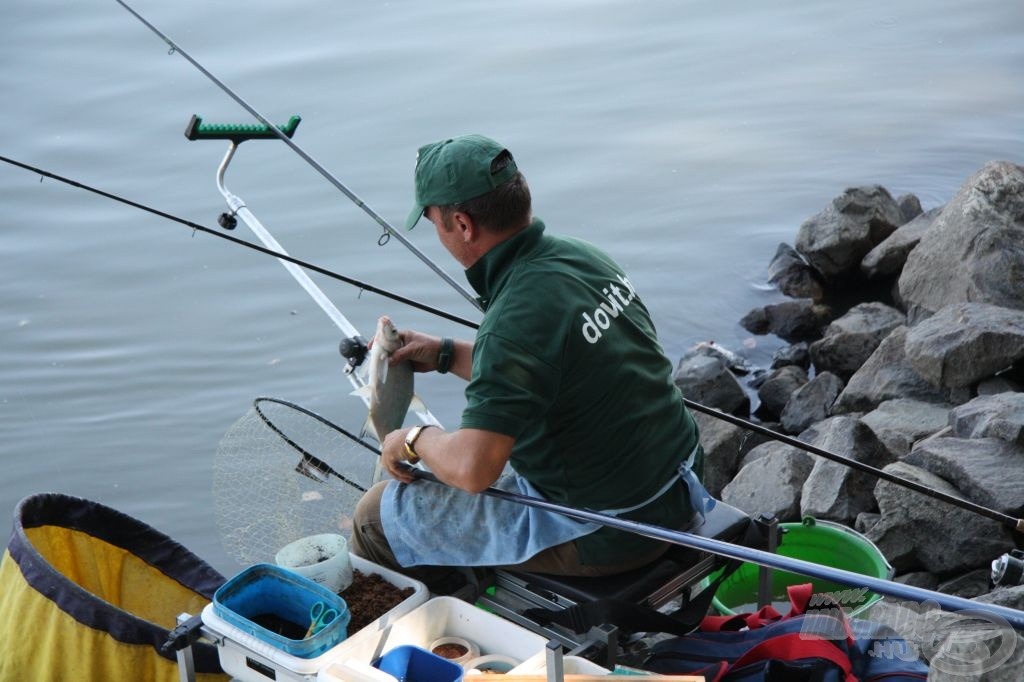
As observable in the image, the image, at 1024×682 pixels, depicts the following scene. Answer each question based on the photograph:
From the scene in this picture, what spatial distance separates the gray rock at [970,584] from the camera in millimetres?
3664

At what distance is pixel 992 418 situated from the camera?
404 cm

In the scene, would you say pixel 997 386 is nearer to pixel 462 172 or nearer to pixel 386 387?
pixel 386 387

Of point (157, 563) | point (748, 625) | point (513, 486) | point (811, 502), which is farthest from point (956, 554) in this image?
point (157, 563)

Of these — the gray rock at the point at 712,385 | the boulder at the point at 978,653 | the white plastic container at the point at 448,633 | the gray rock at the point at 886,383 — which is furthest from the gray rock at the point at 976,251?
the white plastic container at the point at 448,633

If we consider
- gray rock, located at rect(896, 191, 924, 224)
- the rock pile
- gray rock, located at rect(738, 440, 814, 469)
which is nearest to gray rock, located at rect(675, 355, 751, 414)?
the rock pile

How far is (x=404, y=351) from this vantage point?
10.2ft

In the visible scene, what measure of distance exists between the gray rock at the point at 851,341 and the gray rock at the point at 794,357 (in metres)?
0.14

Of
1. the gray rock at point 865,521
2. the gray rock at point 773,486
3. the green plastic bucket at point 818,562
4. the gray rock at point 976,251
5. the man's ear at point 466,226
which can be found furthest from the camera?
the gray rock at point 976,251

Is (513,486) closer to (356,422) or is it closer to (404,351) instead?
(404,351)

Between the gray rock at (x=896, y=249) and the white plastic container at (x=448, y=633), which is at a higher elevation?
the white plastic container at (x=448, y=633)

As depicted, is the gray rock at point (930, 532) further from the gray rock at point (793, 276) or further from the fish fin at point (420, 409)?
the gray rock at point (793, 276)

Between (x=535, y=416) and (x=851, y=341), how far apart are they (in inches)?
136

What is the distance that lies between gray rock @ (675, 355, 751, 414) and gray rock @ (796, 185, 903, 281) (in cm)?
135

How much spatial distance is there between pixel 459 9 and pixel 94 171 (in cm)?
351
